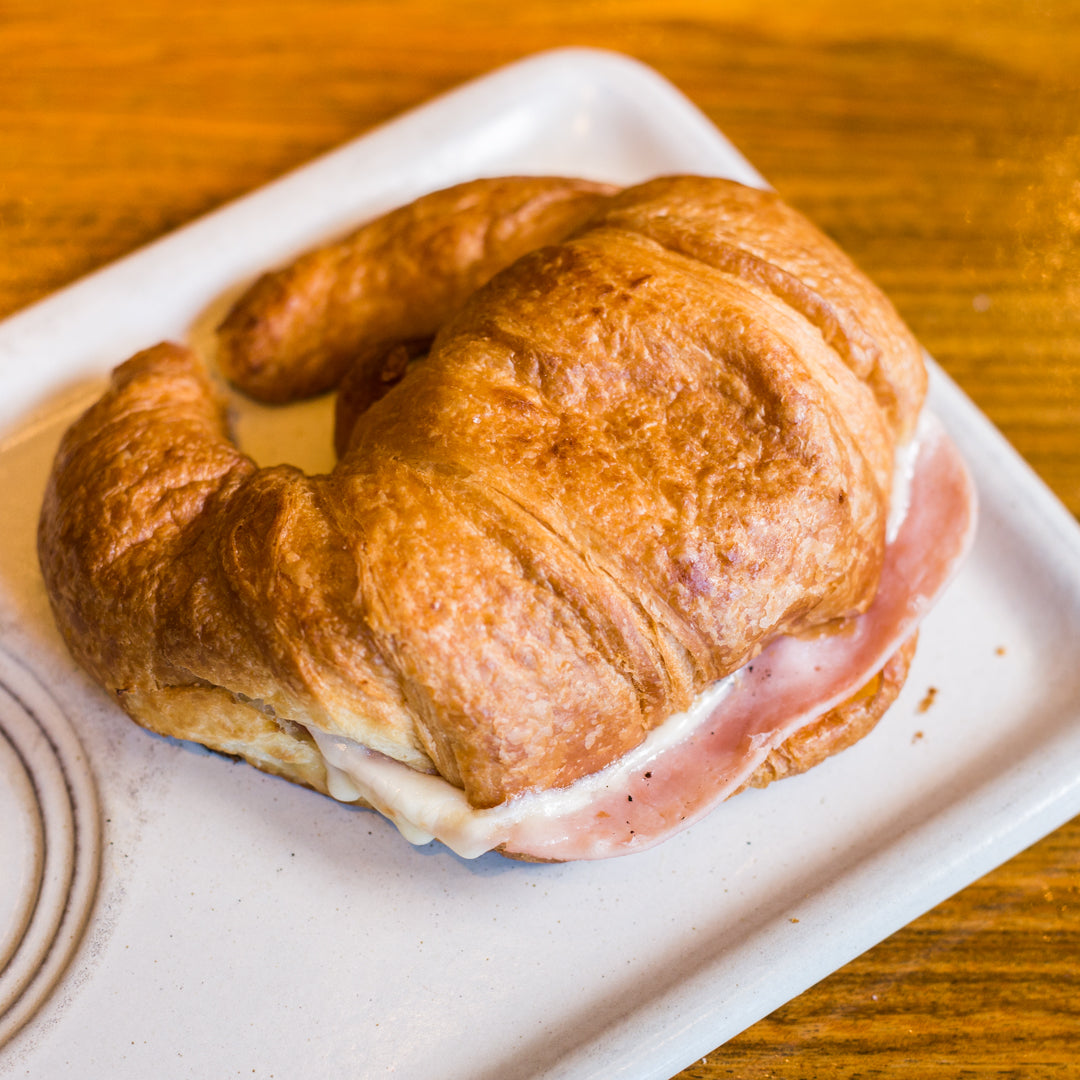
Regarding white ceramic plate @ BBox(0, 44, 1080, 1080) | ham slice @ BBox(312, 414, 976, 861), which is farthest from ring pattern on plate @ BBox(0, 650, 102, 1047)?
ham slice @ BBox(312, 414, 976, 861)

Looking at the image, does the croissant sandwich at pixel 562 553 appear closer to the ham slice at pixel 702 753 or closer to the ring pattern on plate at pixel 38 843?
the ham slice at pixel 702 753

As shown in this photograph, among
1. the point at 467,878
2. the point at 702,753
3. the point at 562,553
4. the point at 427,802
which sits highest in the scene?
the point at 562,553

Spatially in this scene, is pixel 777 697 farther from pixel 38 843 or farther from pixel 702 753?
pixel 38 843

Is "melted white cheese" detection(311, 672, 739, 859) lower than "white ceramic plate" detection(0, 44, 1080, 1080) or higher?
higher

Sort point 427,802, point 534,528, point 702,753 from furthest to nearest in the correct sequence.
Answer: point 702,753 → point 427,802 → point 534,528

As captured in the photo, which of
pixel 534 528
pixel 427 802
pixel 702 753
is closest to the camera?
pixel 534 528

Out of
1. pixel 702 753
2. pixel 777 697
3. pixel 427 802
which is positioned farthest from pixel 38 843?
pixel 777 697

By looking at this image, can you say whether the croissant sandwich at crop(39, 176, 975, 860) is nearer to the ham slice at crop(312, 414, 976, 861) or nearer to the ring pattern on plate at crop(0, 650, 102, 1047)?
the ham slice at crop(312, 414, 976, 861)
